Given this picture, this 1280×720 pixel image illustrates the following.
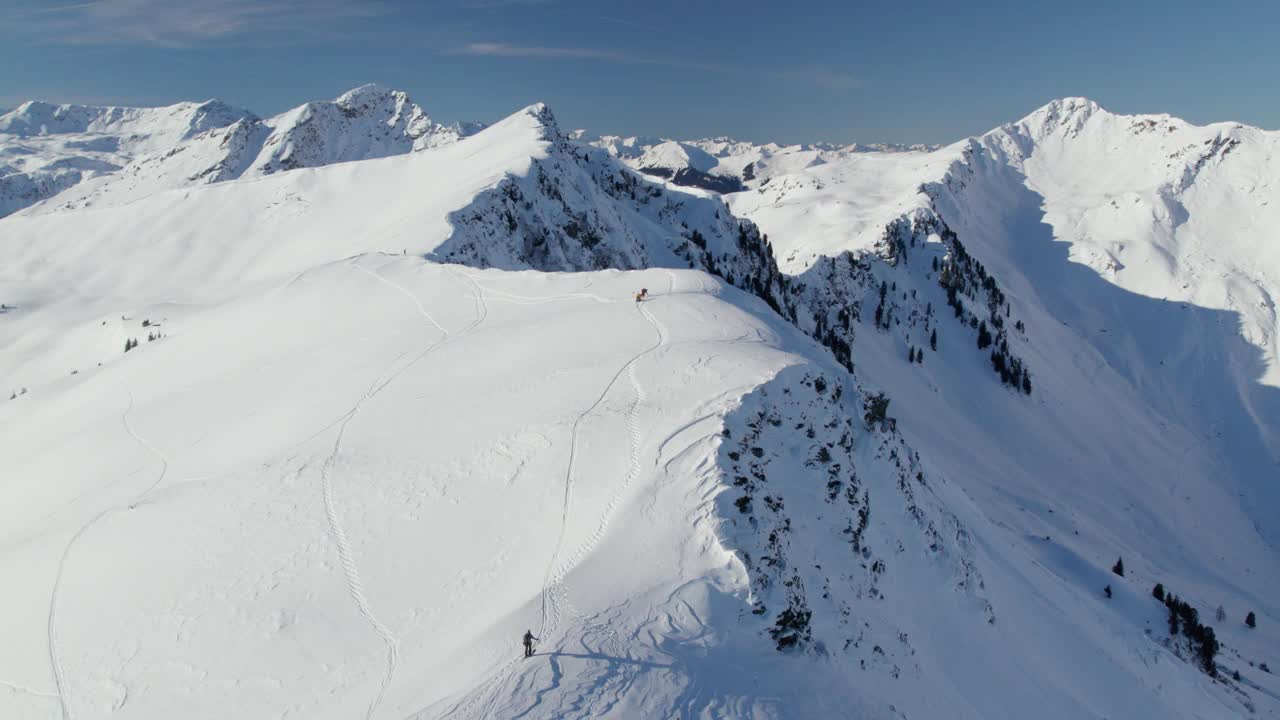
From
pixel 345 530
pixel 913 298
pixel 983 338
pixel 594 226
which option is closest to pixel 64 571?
pixel 345 530

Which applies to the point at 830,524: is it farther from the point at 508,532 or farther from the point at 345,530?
the point at 345,530

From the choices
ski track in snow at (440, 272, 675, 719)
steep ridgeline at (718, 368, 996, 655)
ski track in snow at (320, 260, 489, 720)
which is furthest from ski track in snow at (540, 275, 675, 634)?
ski track in snow at (320, 260, 489, 720)

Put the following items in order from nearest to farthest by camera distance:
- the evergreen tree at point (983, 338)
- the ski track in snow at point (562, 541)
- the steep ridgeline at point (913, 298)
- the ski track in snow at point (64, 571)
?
the ski track in snow at point (562, 541), the ski track in snow at point (64, 571), the steep ridgeline at point (913, 298), the evergreen tree at point (983, 338)

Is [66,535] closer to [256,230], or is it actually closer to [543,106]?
[256,230]

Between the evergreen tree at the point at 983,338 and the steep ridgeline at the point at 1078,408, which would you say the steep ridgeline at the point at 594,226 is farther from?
the evergreen tree at the point at 983,338

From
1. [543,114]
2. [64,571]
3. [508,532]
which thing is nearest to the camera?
[508,532]

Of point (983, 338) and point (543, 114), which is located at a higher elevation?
point (543, 114)

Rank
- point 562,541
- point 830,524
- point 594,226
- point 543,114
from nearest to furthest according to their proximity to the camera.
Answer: point 562,541 < point 830,524 < point 594,226 < point 543,114

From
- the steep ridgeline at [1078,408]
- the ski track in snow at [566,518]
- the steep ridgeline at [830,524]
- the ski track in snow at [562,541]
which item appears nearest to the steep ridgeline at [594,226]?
the steep ridgeline at [1078,408]

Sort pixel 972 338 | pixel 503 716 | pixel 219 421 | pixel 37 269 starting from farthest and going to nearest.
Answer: pixel 972 338, pixel 37 269, pixel 219 421, pixel 503 716

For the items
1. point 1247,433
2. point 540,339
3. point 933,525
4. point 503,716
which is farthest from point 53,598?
point 1247,433

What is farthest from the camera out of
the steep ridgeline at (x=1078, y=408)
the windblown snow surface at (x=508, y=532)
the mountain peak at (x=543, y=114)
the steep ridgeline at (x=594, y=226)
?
the mountain peak at (x=543, y=114)
